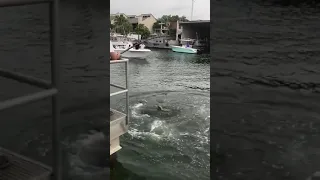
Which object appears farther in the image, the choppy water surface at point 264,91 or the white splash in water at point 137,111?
the white splash in water at point 137,111

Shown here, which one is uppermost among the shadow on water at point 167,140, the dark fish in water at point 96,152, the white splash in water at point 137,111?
the dark fish in water at point 96,152

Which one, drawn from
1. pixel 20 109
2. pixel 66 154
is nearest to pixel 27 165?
pixel 66 154

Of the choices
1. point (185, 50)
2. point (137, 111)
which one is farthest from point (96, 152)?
point (185, 50)

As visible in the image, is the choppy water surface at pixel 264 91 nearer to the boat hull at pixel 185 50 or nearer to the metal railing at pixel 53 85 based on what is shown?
the metal railing at pixel 53 85

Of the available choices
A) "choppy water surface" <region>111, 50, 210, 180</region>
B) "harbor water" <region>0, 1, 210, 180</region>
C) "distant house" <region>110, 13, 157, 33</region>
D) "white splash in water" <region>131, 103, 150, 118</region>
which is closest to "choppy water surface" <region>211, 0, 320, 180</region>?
"harbor water" <region>0, 1, 210, 180</region>

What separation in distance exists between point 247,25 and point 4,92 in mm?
1382

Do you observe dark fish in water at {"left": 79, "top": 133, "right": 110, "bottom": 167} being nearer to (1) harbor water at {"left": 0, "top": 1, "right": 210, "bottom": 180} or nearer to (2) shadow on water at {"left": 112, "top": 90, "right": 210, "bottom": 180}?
(1) harbor water at {"left": 0, "top": 1, "right": 210, "bottom": 180}

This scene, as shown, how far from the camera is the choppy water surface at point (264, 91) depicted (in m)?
1.25

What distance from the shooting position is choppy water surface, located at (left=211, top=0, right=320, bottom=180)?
49.0 inches

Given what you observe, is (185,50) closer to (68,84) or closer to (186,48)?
(186,48)

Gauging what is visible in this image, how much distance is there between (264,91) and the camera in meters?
1.34

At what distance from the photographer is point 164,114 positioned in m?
10.2

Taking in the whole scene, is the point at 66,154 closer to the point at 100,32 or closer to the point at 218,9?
the point at 100,32

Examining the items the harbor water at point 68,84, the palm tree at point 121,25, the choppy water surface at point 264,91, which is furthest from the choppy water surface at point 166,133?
the palm tree at point 121,25
